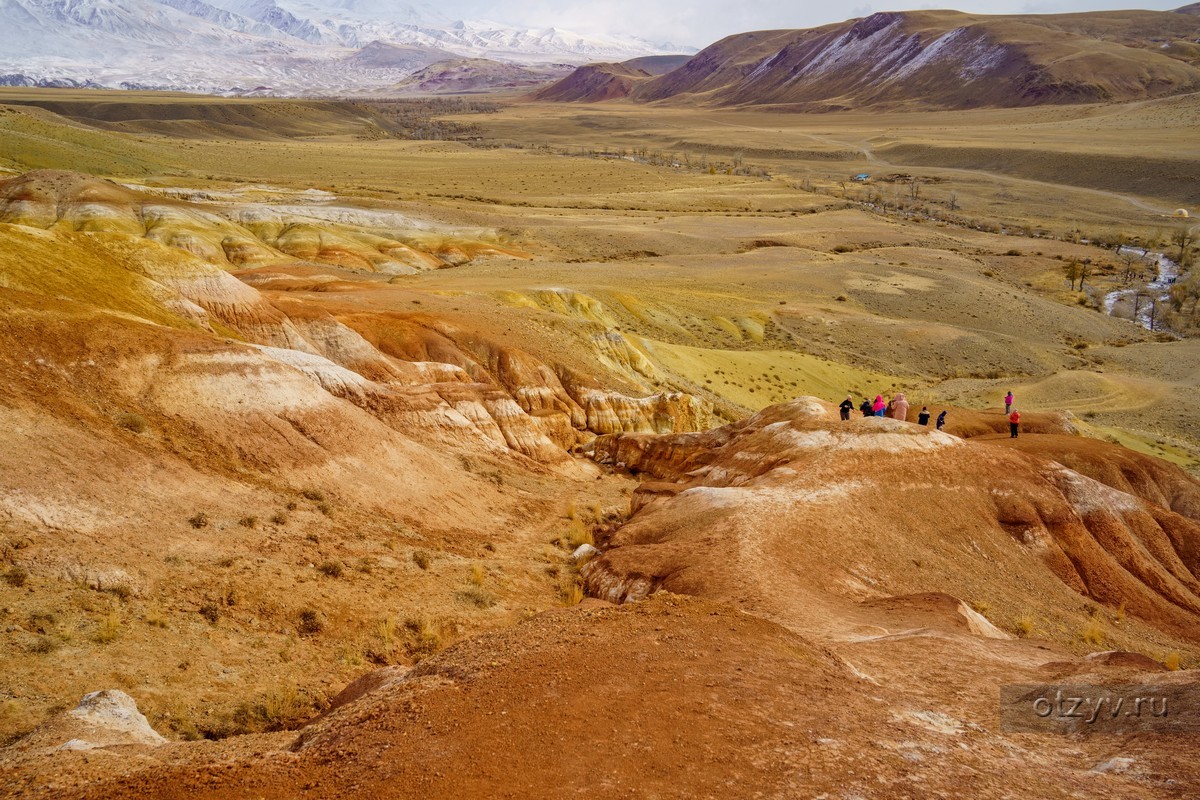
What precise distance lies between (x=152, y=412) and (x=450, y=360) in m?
14.8

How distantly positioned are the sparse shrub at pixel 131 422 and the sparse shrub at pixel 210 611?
5616mm

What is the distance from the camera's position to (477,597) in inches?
650

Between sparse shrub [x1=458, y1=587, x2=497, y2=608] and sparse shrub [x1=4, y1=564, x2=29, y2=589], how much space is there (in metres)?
7.66

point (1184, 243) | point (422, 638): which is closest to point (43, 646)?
point (422, 638)

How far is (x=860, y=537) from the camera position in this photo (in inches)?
746

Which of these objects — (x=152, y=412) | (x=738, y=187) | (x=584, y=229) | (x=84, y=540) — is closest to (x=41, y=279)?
(x=152, y=412)

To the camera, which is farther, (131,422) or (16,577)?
(131,422)

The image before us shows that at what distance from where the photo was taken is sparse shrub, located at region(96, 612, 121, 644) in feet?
37.7

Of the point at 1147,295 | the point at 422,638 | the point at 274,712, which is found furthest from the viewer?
the point at 1147,295

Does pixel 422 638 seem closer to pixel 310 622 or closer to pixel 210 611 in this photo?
pixel 310 622

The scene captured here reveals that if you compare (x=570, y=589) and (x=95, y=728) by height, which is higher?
(x=95, y=728)

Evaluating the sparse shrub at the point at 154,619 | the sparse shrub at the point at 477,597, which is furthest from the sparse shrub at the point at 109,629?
the sparse shrub at the point at 477,597

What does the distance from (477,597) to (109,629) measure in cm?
694

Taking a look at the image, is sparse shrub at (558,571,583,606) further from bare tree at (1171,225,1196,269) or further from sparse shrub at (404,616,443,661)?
bare tree at (1171,225,1196,269)
